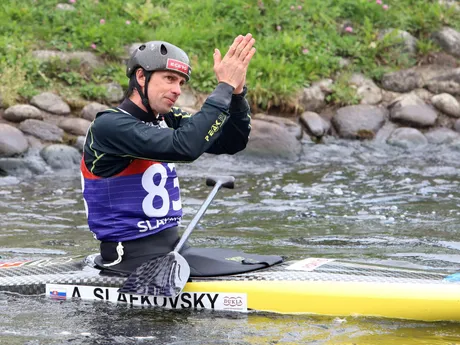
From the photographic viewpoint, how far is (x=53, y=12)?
12727 millimetres

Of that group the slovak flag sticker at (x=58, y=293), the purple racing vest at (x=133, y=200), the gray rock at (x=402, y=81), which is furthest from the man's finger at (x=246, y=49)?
the gray rock at (x=402, y=81)

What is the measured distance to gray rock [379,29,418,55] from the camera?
13.1 m

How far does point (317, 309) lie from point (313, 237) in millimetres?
2627

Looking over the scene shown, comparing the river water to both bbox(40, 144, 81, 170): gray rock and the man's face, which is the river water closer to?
bbox(40, 144, 81, 170): gray rock

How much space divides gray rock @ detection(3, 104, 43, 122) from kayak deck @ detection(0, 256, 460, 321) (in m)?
6.30

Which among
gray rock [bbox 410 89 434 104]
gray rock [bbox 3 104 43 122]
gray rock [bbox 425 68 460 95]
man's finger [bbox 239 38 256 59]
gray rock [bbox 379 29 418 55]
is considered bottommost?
man's finger [bbox 239 38 256 59]

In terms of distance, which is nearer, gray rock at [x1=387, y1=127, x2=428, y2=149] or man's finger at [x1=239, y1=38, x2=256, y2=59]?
man's finger at [x1=239, y1=38, x2=256, y2=59]

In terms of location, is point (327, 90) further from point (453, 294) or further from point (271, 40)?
Answer: point (453, 294)

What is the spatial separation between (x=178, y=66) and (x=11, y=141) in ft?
20.0

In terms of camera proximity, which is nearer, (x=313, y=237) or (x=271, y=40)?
(x=313, y=237)

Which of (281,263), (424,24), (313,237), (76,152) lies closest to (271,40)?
(424,24)

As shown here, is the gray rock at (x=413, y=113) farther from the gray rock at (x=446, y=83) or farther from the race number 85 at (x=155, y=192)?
the race number 85 at (x=155, y=192)

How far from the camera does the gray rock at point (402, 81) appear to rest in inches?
499

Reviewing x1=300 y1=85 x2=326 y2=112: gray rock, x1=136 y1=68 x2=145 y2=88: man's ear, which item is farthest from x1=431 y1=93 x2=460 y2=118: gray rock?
x1=136 y1=68 x2=145 y2=88: man's ear
